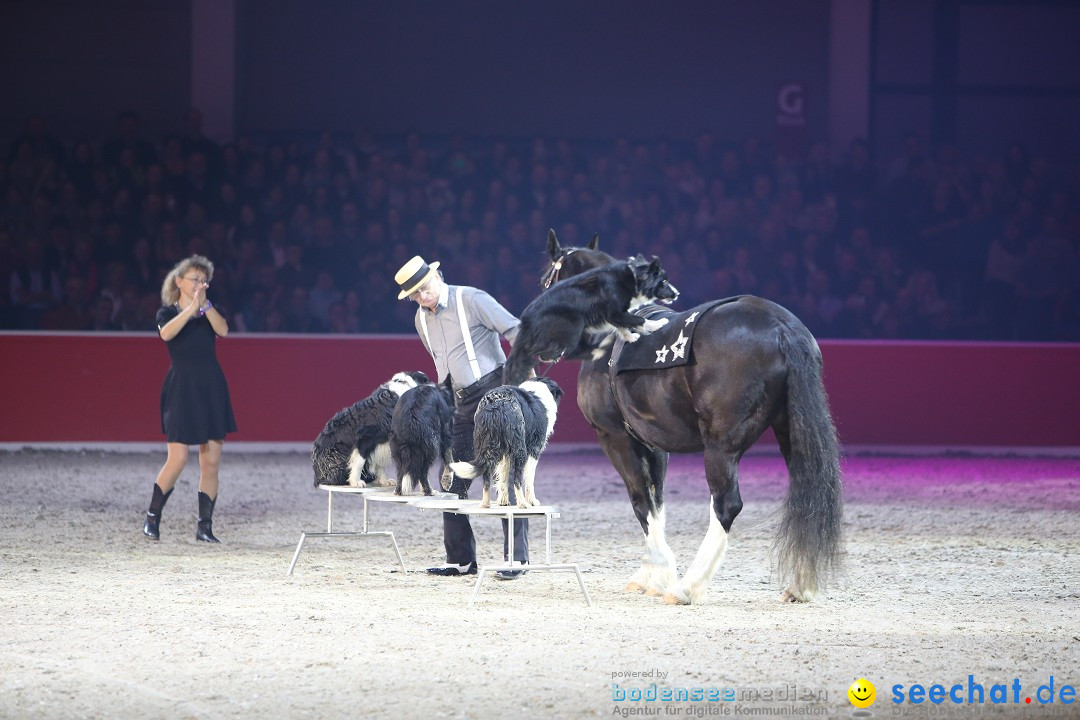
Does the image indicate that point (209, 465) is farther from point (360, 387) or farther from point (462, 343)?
point (360, 387)

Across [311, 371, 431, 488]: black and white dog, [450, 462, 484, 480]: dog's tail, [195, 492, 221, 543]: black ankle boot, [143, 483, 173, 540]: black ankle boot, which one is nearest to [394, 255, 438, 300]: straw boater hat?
[311, 371, 431, 488]: black and white dog

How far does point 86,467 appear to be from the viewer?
527 inches

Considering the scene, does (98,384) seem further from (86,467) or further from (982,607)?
(982,607)

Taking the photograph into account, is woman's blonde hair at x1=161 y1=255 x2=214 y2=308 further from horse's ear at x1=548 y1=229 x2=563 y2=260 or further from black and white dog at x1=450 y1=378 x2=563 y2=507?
black and white dog at x1=450 y1=378 x2=563 y2=507

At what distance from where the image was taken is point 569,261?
782cm

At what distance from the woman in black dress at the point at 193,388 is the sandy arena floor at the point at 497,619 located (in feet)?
1.33

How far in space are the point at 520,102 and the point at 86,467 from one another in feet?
28.5

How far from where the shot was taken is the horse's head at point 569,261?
771 cm

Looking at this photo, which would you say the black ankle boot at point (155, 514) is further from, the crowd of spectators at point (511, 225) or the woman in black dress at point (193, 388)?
the crowd of spectators at point (511, 225)

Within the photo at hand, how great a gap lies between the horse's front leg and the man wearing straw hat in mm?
781

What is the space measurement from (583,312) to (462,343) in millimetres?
1355

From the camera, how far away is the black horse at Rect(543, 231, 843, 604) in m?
6.80

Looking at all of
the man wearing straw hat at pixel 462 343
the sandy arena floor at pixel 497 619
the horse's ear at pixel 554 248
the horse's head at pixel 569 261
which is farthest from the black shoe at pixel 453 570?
the horse's ear at pixel 554 248

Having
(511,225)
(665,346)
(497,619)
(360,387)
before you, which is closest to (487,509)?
(497,619)
